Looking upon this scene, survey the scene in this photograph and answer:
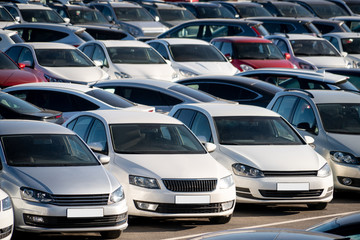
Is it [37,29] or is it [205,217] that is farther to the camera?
[37,29]

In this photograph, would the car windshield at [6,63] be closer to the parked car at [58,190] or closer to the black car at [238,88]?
the black car at [238,88]

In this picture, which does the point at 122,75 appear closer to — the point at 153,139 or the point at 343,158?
the point at 343,158

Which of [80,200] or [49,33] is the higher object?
[80,200]

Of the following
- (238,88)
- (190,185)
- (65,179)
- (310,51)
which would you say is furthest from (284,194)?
(310,51)

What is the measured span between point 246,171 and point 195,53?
1242cm

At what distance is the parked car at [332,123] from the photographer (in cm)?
1430

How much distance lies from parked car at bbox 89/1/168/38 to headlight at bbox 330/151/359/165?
1939 cm

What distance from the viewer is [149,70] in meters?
23.4

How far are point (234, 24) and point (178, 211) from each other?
19387mm

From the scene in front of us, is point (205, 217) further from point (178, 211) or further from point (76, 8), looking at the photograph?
point (76, 8)

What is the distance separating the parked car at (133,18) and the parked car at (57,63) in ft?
32.2

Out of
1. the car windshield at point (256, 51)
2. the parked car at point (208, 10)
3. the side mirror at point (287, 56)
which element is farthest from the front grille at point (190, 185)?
the parked car at point (208, 10)

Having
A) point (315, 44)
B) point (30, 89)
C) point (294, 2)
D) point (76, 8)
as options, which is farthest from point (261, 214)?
point (294, 2)

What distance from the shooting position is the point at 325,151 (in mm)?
14547
